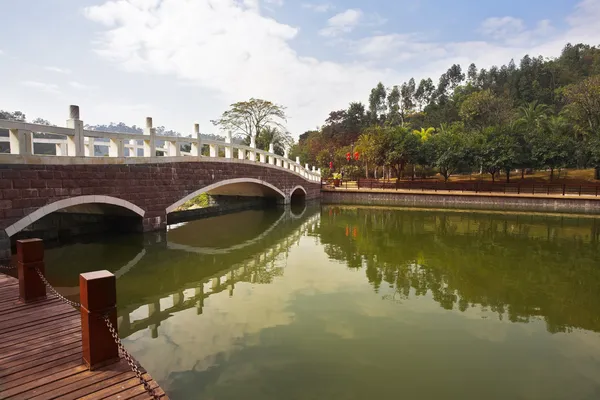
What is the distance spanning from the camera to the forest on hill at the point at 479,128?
2541cm

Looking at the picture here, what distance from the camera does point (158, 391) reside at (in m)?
2.71

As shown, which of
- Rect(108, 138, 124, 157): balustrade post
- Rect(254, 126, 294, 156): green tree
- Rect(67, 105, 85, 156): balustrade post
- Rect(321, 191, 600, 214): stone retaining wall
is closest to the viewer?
Rect(67, 105, 85, 156): balustrade post

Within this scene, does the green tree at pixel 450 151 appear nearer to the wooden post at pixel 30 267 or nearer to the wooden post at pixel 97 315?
the wooden post at pixel 30 267

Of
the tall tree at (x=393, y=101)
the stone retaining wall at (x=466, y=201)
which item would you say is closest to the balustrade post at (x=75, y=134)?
the stone retaining wall at (x=466, y=201)

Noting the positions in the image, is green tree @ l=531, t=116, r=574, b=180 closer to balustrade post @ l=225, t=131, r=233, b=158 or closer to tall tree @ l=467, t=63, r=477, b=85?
balustrade post @ l=225, t=131, r=233, b=158

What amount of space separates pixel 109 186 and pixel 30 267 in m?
5.69

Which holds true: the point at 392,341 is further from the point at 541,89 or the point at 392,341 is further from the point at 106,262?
the point at 541,89

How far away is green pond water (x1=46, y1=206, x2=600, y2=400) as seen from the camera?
3691mm

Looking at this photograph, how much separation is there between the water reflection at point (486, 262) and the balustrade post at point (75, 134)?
6452mm

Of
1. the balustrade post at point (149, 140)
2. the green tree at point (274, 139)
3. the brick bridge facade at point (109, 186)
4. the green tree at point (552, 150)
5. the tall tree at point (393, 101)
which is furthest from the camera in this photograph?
the tall tree at point (393, 101)

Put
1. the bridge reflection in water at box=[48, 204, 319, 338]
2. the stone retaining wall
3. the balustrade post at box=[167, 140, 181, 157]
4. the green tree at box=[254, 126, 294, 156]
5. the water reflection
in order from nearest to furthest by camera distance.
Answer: the bridge reflection in water at box=[48, 204, 319, 338]
the water reflection
the balustrade post at box=[167, 140, 181, 157]
the stone retaining wall
the green tree at box=[254, 126, 294, 156]

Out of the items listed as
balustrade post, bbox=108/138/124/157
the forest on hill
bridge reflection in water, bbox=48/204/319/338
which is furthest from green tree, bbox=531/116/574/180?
balustrade post, bbox=108/138/124/157

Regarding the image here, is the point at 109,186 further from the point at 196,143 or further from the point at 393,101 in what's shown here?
the point at 393,101

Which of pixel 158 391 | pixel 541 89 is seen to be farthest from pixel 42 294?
pixel 541 89
